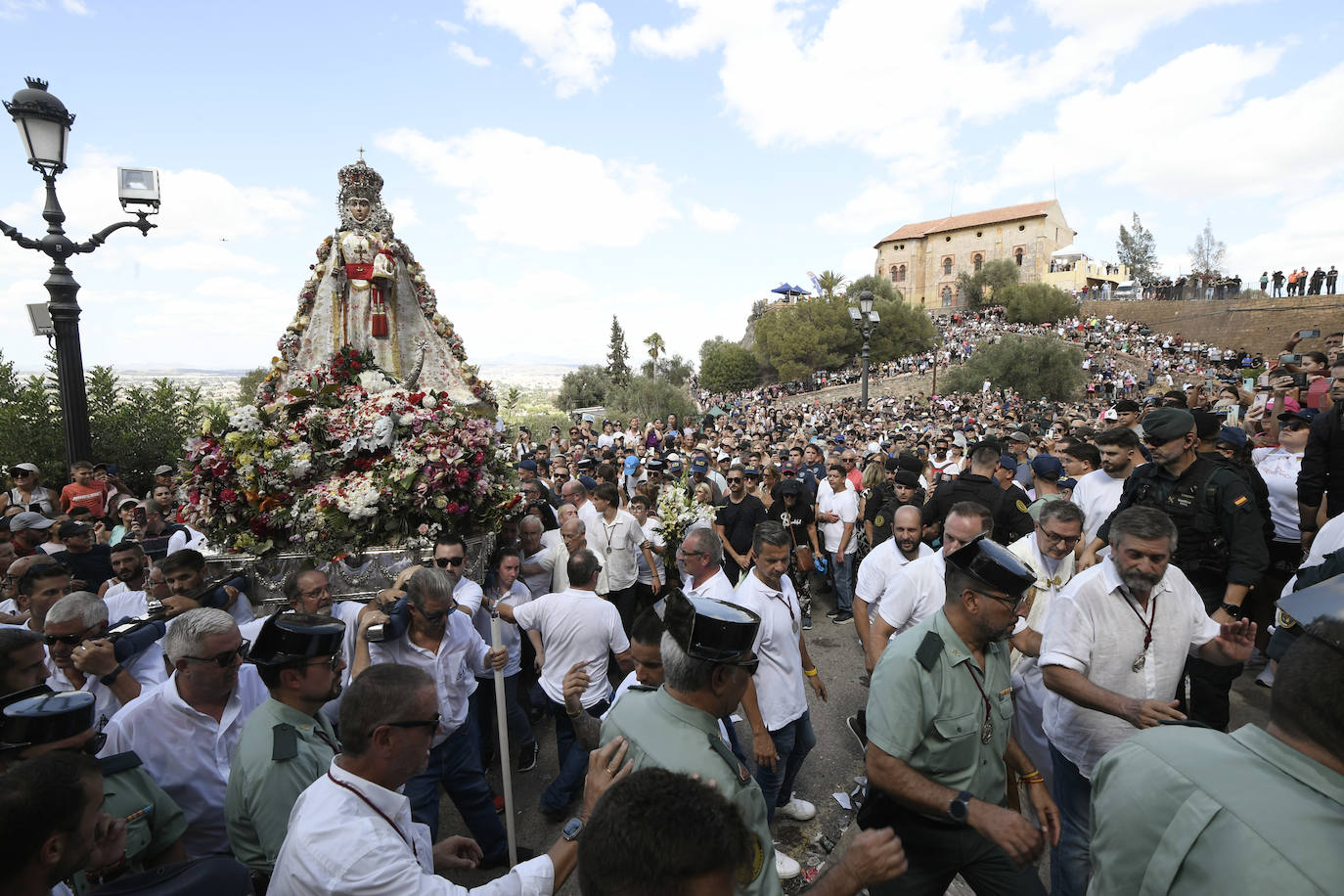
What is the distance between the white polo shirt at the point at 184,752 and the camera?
2.69 m

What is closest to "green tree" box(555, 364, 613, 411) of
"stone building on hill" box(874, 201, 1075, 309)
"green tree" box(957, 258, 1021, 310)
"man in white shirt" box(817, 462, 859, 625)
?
"green tree" box(957, 258, 1021, 310)

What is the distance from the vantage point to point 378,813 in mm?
2094

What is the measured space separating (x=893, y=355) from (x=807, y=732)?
174 ft

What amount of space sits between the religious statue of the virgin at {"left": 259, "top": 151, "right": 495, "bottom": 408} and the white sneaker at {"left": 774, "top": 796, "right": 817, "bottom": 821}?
15.7 ft

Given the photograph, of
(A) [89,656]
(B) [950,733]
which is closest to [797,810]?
(B) [950,733]

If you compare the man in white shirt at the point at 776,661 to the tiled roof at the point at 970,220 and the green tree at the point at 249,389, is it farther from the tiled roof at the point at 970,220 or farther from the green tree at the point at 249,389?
the tiled roof at the point at 970,220

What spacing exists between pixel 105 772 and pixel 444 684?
177cm

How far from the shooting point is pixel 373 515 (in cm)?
491

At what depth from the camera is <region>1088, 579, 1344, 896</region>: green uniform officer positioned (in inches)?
54.7

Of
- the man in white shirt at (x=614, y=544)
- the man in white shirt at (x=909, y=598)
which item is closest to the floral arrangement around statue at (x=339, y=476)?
the man in white shirt at (x=614, y=544)

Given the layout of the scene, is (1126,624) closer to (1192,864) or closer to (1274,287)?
(1192,864)

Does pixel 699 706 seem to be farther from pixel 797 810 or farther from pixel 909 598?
pixel 797 810

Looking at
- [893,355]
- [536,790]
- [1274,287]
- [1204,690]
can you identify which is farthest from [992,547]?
[893,355]

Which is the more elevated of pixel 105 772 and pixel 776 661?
pixel 105 772
